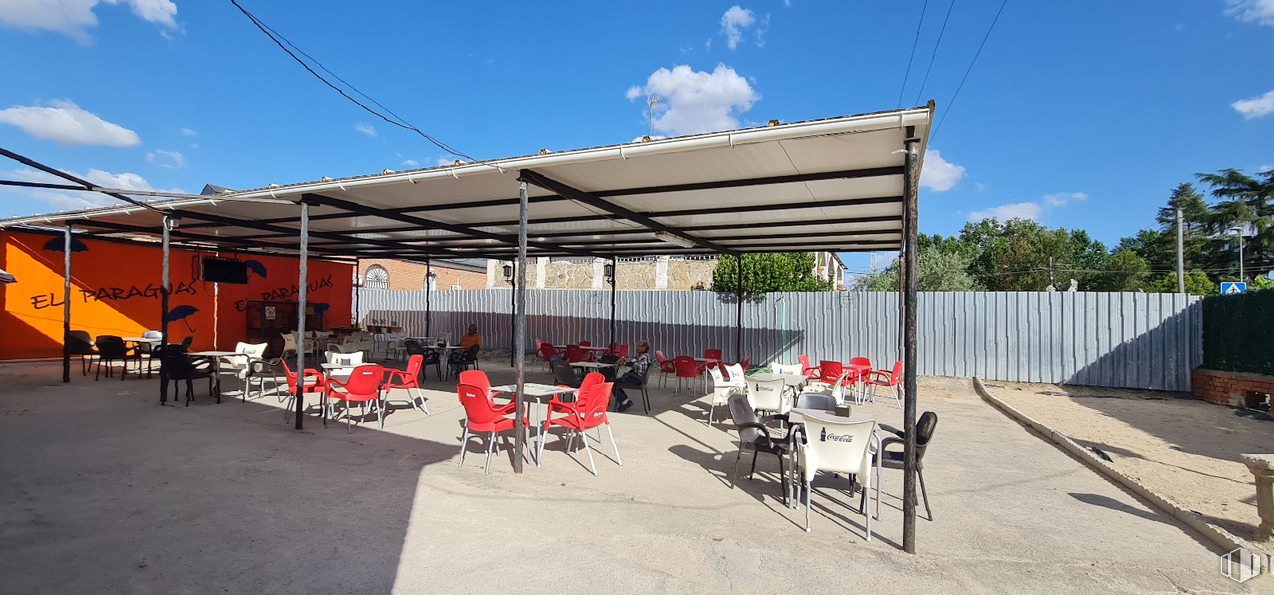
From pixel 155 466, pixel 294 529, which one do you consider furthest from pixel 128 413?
pixel 294 529

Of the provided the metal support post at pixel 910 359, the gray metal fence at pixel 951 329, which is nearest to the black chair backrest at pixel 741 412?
the metal support post at pixel 910 359

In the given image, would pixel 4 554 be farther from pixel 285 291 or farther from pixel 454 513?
pixel 285 291

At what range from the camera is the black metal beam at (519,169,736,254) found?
541cm

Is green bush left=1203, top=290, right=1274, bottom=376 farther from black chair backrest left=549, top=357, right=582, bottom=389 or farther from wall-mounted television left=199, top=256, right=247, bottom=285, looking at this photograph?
wall-mounted television left=199, top=256, right=247, bottom=285

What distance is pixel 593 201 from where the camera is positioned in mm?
6477

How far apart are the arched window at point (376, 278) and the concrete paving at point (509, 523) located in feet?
71.4

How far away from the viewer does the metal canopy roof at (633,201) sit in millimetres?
4539

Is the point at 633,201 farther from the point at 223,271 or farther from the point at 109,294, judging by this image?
the point at 109,294

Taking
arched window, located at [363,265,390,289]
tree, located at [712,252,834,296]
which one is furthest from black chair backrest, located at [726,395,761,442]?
arched window, located at [363,265,390,289]

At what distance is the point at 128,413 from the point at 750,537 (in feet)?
25.0

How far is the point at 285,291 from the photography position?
51.4ft

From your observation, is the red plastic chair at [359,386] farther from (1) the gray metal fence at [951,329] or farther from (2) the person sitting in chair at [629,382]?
(1) the gray metal fence at [951,329]

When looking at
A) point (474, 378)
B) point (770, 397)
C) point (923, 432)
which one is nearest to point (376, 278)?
point (474, 378)

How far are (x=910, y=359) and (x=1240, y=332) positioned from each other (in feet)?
33.0
